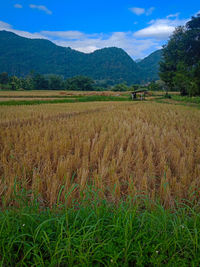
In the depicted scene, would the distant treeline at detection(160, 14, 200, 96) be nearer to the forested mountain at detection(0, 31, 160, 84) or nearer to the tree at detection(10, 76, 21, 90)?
the tree at detection(10, 76, 21, 90)

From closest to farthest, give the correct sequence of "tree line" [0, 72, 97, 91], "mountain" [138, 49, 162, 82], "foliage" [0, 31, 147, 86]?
"tree line" [0, 72, 97, 91] < "mountain" [138, 49, 162, 82] < "foliage" [0, 31, 147, 86]

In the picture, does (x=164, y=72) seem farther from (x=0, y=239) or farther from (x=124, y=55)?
(x=124, y=55)

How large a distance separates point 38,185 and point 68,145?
1705 mm

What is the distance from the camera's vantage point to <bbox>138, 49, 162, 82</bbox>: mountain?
13585 cm

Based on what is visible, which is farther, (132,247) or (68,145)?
(68,145)

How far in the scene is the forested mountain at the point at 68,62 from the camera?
A: 140 m

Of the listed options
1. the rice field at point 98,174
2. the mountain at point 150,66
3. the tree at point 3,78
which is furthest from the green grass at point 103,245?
the mountain at point 150,66

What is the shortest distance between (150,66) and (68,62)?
269 ft

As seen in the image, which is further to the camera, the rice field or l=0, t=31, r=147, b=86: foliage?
l=0, t=31, r=147, b=86: foliage

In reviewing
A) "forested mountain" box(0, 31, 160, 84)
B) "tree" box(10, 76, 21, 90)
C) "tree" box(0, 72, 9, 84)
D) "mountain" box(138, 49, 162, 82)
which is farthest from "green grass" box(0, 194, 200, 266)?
"mountain" box(138, 49, 162, 82)

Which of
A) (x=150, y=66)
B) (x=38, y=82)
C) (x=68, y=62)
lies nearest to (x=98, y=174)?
(x=38, y=82)

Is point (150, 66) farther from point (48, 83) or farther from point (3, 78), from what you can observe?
point (3, 78)

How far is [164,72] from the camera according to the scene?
40.4 meters

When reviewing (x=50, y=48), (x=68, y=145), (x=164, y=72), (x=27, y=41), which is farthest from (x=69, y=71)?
(x=68, y=145)
